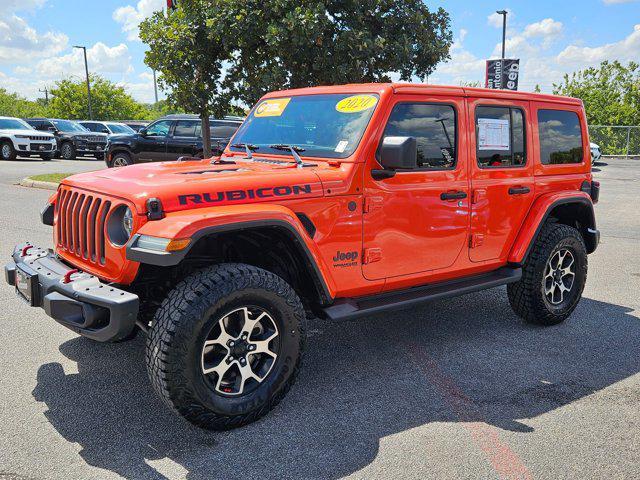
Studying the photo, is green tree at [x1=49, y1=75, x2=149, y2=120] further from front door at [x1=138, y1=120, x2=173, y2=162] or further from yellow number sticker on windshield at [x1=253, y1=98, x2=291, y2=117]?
yellow number sticker on windshield at [x1=253, y1=98, x2=291, y2=117]

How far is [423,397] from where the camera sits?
3676mm

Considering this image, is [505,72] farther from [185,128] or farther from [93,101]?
[93,101]

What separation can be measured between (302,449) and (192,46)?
8192 millimetres

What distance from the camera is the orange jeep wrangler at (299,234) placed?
3107mm

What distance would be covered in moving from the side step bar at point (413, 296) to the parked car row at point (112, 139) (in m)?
5.67

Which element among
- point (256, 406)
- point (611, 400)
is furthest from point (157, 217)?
point (611, 400)

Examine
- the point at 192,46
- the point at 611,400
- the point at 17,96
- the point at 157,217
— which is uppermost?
the point at 17,96

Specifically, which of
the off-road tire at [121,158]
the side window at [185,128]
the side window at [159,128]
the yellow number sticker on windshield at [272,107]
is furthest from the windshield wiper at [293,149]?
the off-road tire at [121,158]

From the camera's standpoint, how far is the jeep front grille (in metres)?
3.38

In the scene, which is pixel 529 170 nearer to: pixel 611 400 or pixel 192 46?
pixel 611 400

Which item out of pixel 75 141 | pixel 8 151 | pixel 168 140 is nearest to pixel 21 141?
pixel 8 151

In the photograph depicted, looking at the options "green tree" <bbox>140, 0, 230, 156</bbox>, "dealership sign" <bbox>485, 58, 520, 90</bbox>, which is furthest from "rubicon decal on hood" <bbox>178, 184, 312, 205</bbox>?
"dealership sign" <bbox>485, 58, 520, 90</bbox>

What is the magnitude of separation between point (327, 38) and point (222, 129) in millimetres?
6261

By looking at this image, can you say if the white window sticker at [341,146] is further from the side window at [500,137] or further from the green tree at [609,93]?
the green tree at [609,93]
